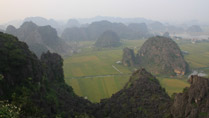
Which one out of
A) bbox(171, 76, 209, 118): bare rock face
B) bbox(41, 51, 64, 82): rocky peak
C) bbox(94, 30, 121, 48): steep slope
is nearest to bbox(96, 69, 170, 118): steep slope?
bbox(171, 76, 209, 118): bare rock face

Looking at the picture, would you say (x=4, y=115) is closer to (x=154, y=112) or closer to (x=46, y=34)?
(x=154, y=112)

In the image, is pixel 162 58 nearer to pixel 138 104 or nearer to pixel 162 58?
pixel 162 58

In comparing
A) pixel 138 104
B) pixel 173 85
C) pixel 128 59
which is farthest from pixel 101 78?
pixel 138 104

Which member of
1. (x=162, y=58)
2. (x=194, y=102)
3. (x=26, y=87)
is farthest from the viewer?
(x=162, y=58)

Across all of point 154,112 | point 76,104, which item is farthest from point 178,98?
point 76,104

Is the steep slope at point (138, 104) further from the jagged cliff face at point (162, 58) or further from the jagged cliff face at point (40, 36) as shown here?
the jagged cliff face at point (40, 36)

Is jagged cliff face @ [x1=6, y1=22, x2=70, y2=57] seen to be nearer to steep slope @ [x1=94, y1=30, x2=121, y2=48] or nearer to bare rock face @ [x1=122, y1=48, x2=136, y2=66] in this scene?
steep slope @ [x1=94, y1=30, x2=121, y2=48]

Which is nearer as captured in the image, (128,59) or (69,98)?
(69,98)
